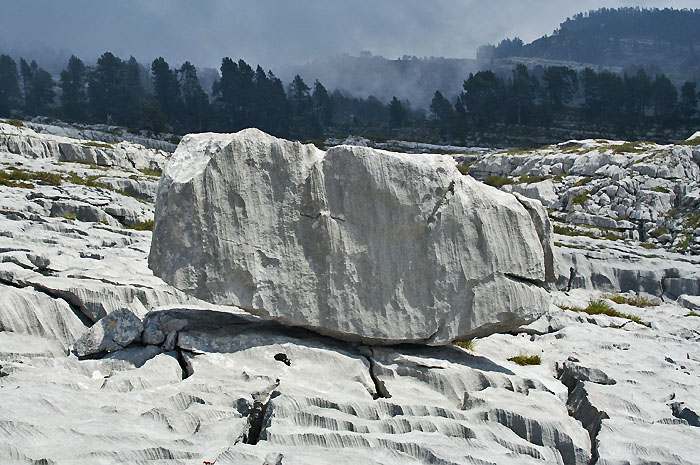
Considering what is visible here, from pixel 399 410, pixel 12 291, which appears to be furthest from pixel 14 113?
pixel 399 410

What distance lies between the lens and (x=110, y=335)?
10250 millimetres

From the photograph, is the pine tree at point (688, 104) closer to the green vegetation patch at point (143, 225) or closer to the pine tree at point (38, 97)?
the green vegetation patch at point (143, 225)

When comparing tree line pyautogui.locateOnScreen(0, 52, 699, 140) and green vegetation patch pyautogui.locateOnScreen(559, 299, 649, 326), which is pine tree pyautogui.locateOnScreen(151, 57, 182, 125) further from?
green vegetation patch pyautogui.locateOnScreen(559, 299, 649, 326)

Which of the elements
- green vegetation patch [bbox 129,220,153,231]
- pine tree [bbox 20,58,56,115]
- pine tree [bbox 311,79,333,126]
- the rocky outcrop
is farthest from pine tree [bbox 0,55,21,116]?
the rocky outcrop

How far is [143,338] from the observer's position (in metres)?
10.5

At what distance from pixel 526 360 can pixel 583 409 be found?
2972 mm

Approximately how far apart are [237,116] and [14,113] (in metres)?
45.5

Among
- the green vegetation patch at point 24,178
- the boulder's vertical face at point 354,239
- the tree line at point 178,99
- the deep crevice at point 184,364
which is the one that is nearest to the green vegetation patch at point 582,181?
the boulder's vertical face at point 354,239

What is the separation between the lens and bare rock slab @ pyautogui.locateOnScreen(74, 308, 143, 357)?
10141 mm

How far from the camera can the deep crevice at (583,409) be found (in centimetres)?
809

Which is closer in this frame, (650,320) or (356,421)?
(356,421)

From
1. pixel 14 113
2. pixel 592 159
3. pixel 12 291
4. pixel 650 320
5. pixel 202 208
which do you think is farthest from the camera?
pixel 14 113

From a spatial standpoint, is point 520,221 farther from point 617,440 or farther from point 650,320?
point 650,320

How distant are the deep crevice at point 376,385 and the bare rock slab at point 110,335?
15.1 feet
